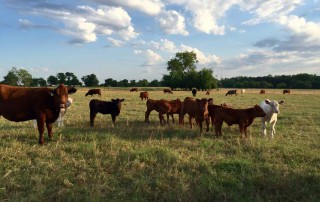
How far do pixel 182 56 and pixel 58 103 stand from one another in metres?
91.7

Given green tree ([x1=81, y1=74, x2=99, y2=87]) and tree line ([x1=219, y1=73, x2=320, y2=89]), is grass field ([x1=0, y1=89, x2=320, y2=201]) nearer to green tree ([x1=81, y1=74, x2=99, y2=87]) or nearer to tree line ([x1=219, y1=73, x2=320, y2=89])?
tree line ([x1=219, y1=73, x2=320, y2=89])

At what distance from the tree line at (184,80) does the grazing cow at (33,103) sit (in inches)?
2962

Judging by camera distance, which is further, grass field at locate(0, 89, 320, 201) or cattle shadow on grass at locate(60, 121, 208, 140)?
cattle shadow on grass at locate(60, 121, 208, 140)

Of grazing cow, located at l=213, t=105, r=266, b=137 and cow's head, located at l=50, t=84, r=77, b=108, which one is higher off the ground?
cow's head, located at l=50, t=84, r=77, b=108

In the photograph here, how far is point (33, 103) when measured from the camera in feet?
30.6

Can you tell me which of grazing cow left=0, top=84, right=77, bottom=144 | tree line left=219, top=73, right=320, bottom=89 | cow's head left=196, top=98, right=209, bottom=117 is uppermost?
grazing cow left=0, top=84, right=77, bottom=144

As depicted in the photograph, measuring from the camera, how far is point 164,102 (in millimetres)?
14258

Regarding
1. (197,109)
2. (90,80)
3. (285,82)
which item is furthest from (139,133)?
(285,82)

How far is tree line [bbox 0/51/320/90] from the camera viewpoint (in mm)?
85875

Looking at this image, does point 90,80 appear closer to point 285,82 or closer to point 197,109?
point 285,82

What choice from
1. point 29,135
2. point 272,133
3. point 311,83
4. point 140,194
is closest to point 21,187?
point 140,194

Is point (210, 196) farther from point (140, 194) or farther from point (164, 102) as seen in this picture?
point (164, 102)

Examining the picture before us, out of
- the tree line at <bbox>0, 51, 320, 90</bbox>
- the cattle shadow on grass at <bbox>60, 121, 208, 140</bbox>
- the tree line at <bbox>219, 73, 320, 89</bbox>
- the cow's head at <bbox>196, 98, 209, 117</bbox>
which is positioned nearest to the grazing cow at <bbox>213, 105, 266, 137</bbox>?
the cattle shadow on grass at <bbox>60, 121, 208, 140</bbox>

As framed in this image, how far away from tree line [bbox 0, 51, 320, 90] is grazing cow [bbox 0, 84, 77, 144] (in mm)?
75246
